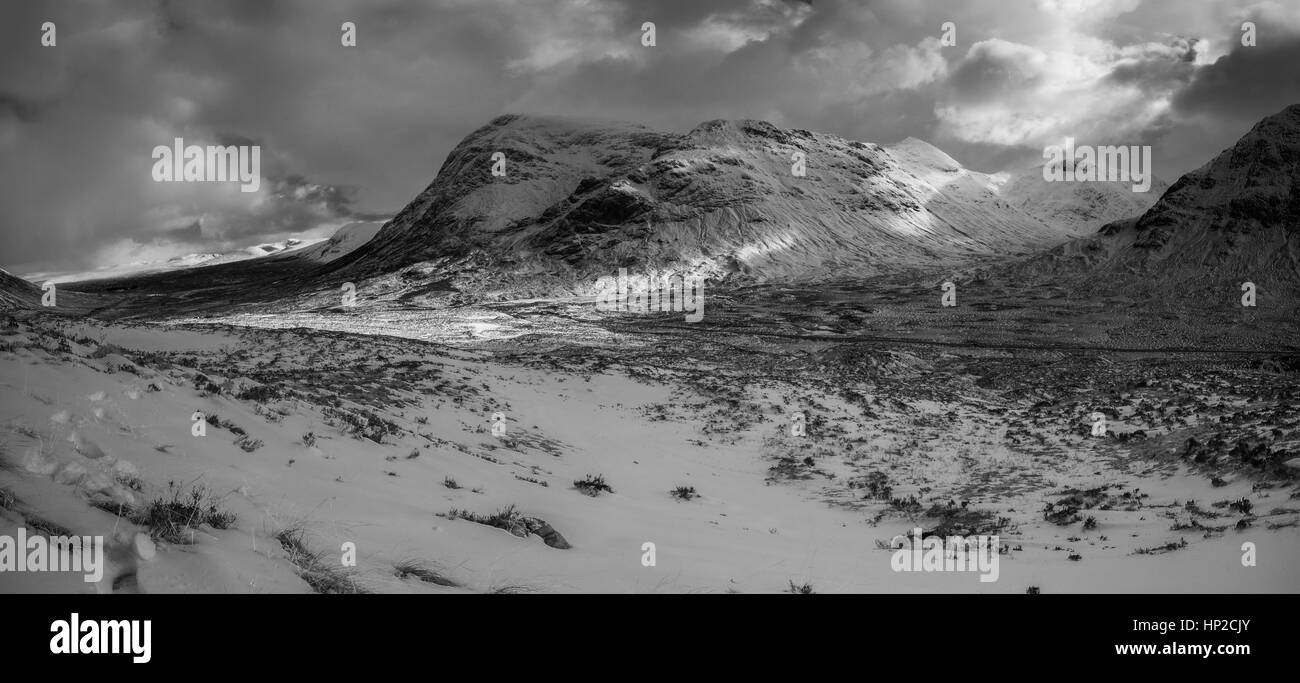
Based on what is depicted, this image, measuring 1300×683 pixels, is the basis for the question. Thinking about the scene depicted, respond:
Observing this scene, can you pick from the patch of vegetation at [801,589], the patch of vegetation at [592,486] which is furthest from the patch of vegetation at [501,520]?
the patch of vegetation at [592,486]

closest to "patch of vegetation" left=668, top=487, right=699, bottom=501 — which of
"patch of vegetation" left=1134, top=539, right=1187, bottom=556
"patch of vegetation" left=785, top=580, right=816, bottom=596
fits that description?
"patch of vegetation" left=785, top=580, right=816, bottom=596

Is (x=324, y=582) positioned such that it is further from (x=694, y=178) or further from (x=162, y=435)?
(x=694, y=178)

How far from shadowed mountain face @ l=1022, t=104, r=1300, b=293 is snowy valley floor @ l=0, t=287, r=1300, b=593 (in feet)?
274

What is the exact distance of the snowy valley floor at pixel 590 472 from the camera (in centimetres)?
508

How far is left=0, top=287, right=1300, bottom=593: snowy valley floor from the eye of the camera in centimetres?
508

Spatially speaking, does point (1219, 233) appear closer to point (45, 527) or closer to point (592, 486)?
point (592, 486)

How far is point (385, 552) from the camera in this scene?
18.1 ft

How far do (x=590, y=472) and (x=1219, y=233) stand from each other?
124 m

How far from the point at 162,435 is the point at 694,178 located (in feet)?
581

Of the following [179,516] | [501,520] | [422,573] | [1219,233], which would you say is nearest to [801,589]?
[501,520]

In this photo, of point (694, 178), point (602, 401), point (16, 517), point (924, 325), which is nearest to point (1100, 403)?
point (602, 401)

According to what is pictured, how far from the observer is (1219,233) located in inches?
3878

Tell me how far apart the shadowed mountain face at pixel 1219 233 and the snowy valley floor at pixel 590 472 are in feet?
274

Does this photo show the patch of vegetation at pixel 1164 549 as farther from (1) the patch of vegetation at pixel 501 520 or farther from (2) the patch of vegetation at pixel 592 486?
(2) the patch of vegetation at pixel 592 486
